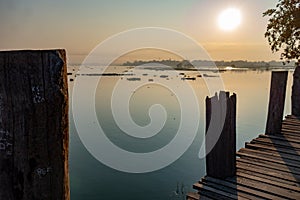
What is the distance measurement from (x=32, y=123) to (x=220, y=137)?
3.72 meters

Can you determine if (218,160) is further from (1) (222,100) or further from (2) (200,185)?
(1) (222,100)

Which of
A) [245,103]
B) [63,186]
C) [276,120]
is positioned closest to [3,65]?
[63,186]

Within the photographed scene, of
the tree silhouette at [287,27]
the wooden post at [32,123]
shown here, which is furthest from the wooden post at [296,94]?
the wooden post at [32,123]

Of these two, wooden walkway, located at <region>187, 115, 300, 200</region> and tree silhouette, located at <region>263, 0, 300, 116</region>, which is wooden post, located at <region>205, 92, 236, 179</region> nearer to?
wooden walkway, located at <region>187, 115, 300, 200</region>

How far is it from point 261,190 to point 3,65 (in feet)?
12.9

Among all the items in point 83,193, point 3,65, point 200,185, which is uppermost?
point 3,65

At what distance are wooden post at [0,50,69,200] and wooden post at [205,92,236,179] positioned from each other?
11.6 ft

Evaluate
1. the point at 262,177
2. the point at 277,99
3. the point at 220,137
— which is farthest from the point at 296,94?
the point at 220,137

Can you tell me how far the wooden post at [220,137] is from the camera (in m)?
4.64

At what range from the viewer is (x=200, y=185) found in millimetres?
4363

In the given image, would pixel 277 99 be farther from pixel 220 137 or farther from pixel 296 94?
pixel 220 137

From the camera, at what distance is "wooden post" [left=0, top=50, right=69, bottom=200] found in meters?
1.38

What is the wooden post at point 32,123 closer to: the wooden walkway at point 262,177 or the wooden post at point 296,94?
the wooden walkway at point 262,177

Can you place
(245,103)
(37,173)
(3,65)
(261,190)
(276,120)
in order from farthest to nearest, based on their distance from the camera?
1. (245,103)
2. (276,120)
3. (261,190)
4. (37,173)
5. (3,65)
